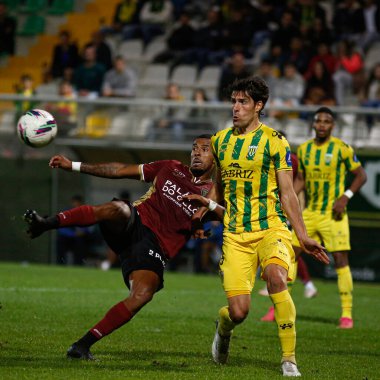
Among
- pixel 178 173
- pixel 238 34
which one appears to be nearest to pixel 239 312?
pixel 178 173

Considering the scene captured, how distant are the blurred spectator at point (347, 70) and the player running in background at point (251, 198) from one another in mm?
13268

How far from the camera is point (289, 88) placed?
2158 centimetres

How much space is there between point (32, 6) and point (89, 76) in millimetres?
5264

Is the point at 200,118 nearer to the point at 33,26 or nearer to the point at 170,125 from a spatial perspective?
the point at 170,125

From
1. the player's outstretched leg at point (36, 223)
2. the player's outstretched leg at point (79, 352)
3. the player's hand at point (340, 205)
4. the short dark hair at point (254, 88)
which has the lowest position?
the player's outstretched leg at point (79, 352)

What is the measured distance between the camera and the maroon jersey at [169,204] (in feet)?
30.3

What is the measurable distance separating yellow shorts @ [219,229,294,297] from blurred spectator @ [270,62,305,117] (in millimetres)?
12946

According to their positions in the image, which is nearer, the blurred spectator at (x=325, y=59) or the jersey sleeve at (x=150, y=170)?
the jersey sleeve at (x=150, y=170)

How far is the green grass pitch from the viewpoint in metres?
8.59

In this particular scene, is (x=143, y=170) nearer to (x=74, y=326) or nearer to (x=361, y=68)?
(x=74, y=326)

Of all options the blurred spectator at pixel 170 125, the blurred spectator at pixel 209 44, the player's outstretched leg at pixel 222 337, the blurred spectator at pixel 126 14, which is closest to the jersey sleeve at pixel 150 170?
the player's outstretched leg at pixel 222 337

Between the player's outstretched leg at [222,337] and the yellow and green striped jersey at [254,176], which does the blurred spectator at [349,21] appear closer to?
the yellow and green striped jersey at [254,176]

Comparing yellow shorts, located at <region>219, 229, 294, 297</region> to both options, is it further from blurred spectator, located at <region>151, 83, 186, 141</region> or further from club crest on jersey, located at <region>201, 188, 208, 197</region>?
blurred spectator, located at <region>151, 83, 186, 141</region>

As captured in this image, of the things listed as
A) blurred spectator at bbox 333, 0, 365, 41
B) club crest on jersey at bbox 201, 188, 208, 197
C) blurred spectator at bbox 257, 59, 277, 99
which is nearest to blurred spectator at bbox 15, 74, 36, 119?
blurred spectator at bbox 257, 59, 277, 99
